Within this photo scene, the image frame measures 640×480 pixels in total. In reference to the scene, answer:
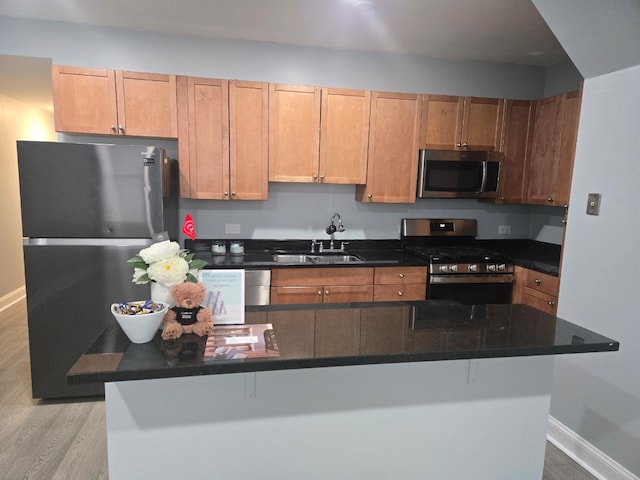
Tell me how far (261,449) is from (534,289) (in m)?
2.72

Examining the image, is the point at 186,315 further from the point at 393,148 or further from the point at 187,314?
the point at 393,148

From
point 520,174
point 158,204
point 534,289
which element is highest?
point 520,174

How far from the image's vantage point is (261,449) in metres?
1.46

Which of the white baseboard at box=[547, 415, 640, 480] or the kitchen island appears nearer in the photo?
the kitchen island

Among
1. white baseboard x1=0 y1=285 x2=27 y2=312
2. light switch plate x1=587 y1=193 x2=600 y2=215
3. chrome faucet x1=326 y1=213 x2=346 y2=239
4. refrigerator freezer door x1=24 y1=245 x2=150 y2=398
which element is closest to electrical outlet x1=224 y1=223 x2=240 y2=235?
chrome faucet x1=326 y1=213 x2=346 y2=239

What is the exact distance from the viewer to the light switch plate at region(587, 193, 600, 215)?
7.22ft

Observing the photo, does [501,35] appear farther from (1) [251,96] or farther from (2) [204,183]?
(2) [204,183]

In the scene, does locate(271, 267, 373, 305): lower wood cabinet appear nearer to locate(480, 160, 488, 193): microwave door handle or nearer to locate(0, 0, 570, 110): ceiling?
locate(480, 160, 488, 193): microwave door handle

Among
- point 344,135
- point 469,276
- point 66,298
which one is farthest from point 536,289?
point 66,298

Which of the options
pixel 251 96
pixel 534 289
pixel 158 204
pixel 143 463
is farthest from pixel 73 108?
pixel 534 289

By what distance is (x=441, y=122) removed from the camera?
11.6ft

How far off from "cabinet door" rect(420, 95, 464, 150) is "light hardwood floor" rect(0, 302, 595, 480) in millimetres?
2427

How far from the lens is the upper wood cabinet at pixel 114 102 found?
2.96m

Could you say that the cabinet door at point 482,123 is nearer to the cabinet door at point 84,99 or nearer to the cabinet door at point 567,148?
the cabinet door at point 567,148
